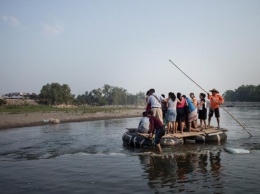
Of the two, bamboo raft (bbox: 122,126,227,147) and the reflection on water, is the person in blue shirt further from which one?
the reflection on water

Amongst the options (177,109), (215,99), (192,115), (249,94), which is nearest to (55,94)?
(215,99)

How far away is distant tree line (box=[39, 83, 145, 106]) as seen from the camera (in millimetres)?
101062

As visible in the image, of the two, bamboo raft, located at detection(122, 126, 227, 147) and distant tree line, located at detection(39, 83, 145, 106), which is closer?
bamboo raft, located at detection(122, 126, 227, 147)

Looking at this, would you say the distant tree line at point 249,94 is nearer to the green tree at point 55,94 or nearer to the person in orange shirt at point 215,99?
the green tree at point 55,94

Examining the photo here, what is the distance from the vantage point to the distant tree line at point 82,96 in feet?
332

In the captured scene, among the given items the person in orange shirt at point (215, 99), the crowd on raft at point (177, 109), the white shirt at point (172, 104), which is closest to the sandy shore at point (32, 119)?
the crowd on raft at point (177, 109)

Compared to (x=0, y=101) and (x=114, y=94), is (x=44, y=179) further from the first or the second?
(x=114, y=94)

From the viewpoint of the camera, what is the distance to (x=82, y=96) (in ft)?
510

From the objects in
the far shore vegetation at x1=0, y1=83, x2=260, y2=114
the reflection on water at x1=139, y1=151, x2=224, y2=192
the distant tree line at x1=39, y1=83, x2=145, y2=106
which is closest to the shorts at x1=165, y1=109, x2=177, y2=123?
the reflection on water at x1=139, y1=151, x2=224, y2=192

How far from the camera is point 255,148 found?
12.7 metres

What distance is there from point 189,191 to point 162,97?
7998 millimetres

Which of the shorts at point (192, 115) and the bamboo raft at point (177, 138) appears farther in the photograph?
the shorts at point (192, 115)

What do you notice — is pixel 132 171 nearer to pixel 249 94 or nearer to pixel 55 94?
pixel 55 94

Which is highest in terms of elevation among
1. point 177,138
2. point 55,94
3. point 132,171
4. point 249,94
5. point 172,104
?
point 249,94
